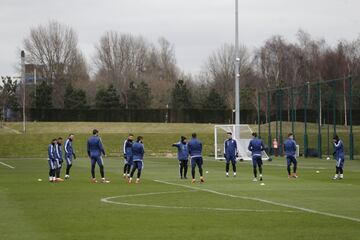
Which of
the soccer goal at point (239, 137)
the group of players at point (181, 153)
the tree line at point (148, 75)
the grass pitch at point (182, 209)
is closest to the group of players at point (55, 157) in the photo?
the group of players at point (181, 153)

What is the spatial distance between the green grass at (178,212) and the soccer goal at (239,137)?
89.2ft

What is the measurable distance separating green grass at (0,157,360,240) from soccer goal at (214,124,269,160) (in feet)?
89.2

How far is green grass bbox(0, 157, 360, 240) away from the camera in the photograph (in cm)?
1512

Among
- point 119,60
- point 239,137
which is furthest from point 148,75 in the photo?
point 239,137

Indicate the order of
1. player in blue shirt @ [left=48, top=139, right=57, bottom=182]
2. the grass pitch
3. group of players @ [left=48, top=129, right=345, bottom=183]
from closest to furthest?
the grass pitch
group of players @ [left=48, top=129, right=345, bottom=183]
player in blue shirt @ [left=48, top=139, right=57, bottom=182]

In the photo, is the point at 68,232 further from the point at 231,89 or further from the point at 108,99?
the point at 231,89

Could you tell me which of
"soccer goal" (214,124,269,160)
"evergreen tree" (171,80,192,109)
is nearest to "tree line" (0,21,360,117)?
"evergreen tree" (171,80,192,109)

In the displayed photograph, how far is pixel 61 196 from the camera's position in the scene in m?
24.5

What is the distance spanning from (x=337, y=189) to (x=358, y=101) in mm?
48285

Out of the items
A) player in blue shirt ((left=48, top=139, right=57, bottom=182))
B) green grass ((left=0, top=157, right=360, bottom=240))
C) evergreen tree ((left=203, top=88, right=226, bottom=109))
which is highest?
evergreen tree ((left=203, top=88, right=226, bottom=109))

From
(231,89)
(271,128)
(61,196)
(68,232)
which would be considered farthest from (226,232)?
(231,89)

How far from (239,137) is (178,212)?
39819 millimetres

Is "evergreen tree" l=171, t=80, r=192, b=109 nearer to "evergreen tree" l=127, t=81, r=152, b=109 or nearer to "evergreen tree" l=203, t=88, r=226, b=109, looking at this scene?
"evergreen tree" l=203, t=88, r=226, b=109

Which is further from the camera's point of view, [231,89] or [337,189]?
[231,89]
